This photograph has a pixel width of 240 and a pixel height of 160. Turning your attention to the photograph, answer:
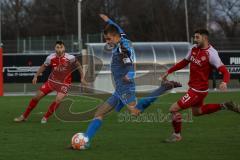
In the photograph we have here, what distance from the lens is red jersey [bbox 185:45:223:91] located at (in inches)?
424

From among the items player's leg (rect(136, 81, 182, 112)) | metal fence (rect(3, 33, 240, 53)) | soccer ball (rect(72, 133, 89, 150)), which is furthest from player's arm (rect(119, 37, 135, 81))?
metal fence (rect(3, 33, 240, 53))

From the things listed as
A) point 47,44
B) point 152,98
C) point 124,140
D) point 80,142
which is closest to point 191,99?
point 152,98

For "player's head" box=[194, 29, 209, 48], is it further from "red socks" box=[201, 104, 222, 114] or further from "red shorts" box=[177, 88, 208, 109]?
"red socks" box=[201, 104, 222, 114]

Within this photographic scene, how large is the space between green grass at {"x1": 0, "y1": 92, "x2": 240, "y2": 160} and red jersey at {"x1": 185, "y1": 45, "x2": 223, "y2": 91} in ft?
3.19

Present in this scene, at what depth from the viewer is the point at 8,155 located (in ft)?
31.3

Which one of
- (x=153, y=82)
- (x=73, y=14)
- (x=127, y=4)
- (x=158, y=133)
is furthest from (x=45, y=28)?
(x=158, y=133)

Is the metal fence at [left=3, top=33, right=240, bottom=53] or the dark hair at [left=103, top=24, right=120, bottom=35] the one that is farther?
the metal fence at [left=3, top=33, right=240, bottom=53]

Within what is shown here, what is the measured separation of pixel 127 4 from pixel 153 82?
44280 mm

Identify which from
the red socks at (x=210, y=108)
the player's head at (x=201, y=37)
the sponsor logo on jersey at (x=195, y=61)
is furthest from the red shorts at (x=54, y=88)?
the player's head at (x=201, y=37)

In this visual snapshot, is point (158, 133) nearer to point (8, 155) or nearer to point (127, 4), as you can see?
point (8, 155)

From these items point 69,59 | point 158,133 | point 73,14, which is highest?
point 73,14

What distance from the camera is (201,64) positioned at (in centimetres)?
1081

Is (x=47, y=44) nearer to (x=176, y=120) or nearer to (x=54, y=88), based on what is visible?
(x=54, y=88)

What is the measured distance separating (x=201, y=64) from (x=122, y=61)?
1.45m
